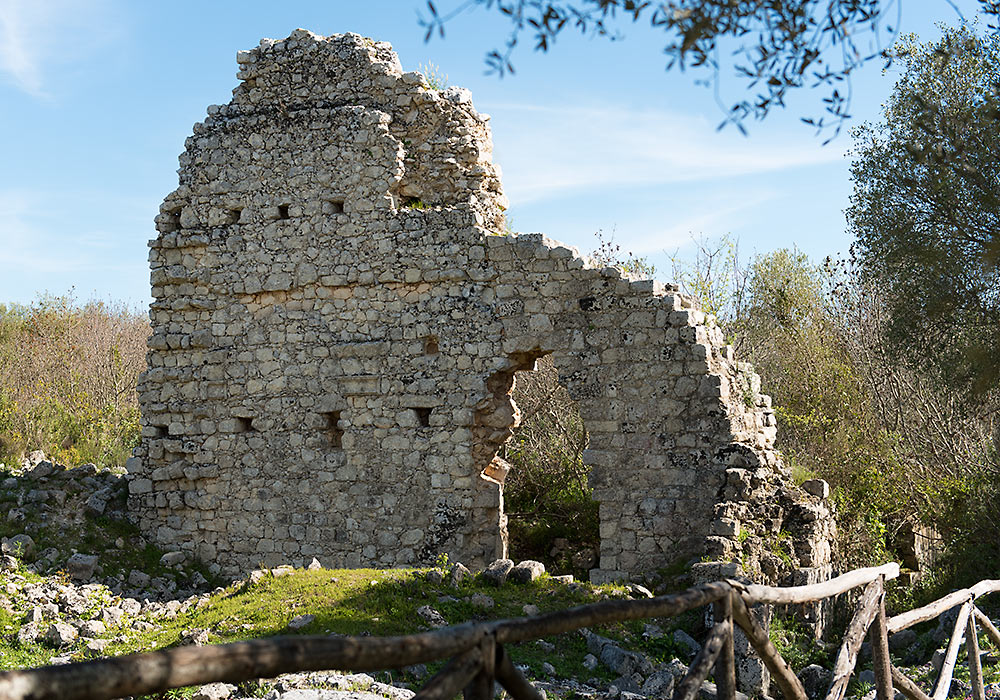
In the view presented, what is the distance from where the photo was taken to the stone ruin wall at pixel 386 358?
9.54m

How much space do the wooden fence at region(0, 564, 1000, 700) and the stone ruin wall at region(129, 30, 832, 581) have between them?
5277 millimetres

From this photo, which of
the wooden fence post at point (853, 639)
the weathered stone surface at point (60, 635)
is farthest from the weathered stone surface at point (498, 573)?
the wooden fence post at point (853, 639)

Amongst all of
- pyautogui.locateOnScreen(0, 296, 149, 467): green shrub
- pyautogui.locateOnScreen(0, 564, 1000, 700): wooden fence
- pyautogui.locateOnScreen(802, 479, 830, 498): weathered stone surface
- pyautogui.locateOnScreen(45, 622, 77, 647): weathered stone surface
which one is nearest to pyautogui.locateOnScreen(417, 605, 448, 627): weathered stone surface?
pyautogui.locateOnScreen(45, 622, 77, 647): weathered stone surface

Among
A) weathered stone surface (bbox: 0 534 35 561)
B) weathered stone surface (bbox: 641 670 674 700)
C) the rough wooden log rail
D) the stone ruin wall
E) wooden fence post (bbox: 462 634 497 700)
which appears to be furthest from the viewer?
weathered stone surface (bbox: 0 534 35 561)

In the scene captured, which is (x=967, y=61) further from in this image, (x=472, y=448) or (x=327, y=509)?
(x=327, y=509)

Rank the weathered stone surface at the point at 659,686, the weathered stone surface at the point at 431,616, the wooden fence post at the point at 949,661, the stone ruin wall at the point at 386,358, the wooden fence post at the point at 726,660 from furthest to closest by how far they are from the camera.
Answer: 1. the stone ruin wall at the point at 386,358
2. the weathered stone surface at the point at 431,616
3. the weathered stone surface at the point at 659,686
4. the wooden fence post at the point at 949,661
5. the wooden fence post at the point at 726,660

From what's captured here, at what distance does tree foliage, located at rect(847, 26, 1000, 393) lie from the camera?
11.5m

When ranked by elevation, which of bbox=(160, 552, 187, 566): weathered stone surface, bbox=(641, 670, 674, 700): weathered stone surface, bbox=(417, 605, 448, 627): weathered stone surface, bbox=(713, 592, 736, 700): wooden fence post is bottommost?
bbox=(641, 670, 674, 700): weathered stone surface

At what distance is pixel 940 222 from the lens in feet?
39.5

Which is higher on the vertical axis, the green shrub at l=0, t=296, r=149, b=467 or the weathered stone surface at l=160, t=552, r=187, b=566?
the green shrub at l=0, t=296, r=149, b=467

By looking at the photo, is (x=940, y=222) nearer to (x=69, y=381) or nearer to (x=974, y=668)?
(x=974, y=668)

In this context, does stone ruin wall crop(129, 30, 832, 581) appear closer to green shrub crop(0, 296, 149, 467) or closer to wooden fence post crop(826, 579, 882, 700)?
wooden fence post crop(826, 579, 882, 700)

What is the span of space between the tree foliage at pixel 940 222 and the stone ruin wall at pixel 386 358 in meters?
3.36

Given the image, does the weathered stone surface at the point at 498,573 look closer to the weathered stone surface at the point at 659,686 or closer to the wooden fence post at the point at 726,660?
the weathered stone surface at the point at 659,686
